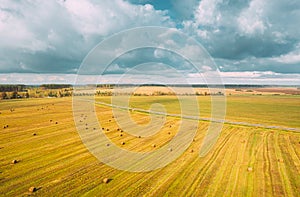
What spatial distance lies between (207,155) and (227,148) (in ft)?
16.2

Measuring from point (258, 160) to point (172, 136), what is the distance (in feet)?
46.2

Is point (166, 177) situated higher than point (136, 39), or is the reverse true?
point (136, 39)

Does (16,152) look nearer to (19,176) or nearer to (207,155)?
(19,176)

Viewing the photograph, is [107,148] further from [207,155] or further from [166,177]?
[207,155]

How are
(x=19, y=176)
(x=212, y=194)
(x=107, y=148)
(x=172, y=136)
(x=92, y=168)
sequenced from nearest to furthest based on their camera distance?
(x=212, y=194) < (x=19, y=176) < (x=92, y=168) < (x=107, y=148) < (x=172, y=136)

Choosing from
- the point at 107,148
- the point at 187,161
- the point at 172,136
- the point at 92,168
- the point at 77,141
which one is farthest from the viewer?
the point at 172,136

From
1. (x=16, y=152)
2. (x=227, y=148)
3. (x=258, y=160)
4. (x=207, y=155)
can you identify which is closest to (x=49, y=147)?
(x=16, y=152)

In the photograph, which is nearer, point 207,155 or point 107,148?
point 207,155

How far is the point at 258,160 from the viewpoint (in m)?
24.0

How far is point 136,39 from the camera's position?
23844mm

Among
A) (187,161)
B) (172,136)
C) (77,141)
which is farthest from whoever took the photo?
(172,136)

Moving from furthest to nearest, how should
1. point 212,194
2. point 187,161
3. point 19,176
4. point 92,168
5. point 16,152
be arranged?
1. point 16,152
2. point 187,161
3. point 92,168
4. point 19,176
5. point 212,194

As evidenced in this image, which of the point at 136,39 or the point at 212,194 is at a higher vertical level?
the point at 136,39

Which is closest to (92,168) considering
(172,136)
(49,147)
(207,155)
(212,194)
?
(49,147)
